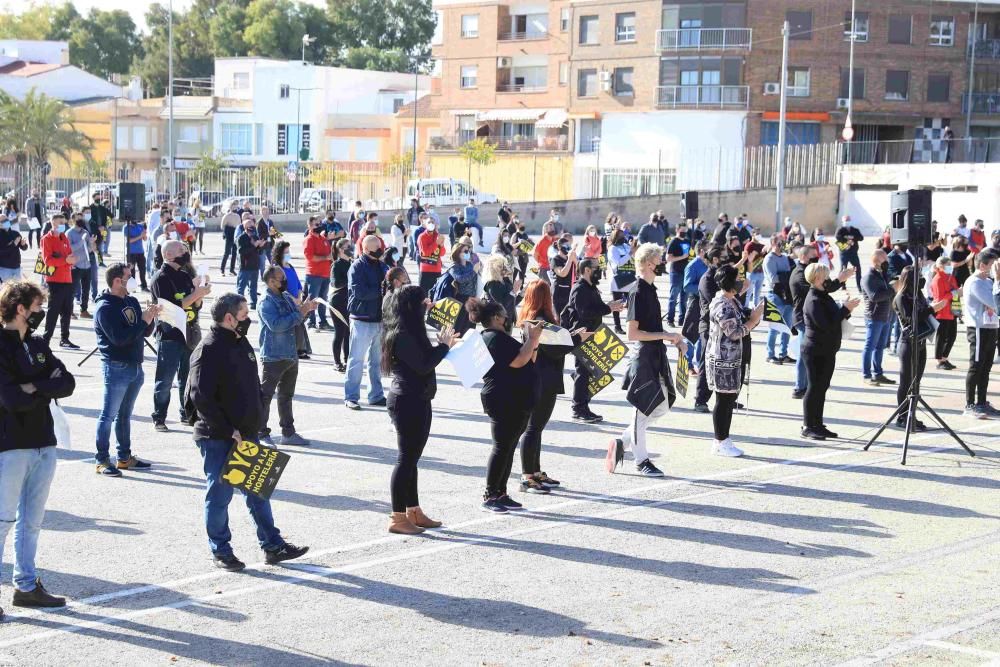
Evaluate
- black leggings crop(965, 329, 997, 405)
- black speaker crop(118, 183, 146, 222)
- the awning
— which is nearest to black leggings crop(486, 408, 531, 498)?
black leggings crop(965, 329, 997, 405)

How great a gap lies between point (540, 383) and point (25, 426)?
13.1 ft

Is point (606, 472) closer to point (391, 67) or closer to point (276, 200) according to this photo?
point (276, 200)

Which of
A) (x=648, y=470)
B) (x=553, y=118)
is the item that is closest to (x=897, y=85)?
(x=553, y=118)

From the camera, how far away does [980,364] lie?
1454 centimetres

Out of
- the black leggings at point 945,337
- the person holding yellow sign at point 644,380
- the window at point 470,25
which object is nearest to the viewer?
the person holding yellow sign at point 644,380

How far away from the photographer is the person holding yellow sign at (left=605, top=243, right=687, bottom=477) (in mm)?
11250

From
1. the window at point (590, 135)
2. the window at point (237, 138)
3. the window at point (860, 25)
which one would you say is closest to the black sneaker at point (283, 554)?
the window at point (860, 25)

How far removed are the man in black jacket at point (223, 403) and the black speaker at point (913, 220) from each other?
7196 mm

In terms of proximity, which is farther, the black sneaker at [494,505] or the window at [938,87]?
the window at [938,87]

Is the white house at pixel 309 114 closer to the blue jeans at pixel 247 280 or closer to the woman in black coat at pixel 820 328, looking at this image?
the blue jeans at pixel 247 280

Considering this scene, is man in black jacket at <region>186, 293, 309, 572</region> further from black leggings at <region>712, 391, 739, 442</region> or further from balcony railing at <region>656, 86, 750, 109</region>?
balcony railing at <region>656, 86, 750, 109</region>

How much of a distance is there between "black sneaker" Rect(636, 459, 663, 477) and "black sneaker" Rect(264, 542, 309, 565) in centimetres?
373

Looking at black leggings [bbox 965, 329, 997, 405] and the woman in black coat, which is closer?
the woman in black coat

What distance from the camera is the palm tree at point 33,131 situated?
6938cm
